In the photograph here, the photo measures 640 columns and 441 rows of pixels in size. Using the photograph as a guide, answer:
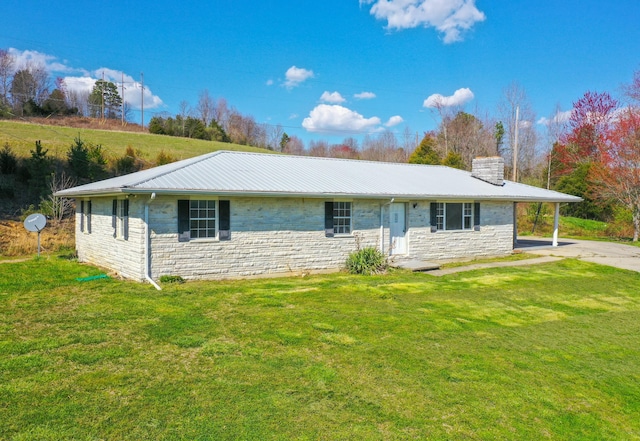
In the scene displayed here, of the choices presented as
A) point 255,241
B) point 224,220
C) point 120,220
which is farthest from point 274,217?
point 120,220

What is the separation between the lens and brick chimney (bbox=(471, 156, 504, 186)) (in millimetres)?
18719

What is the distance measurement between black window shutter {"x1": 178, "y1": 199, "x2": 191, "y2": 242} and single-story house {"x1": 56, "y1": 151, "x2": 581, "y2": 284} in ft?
0.09

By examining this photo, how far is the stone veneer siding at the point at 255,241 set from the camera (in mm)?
11133

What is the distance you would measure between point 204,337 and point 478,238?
12.8m

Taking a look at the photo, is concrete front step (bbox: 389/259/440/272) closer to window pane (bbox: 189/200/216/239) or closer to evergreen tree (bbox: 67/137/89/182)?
window pane (bbox: 189/200/216/239)

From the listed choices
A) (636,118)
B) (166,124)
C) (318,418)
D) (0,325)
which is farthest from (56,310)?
(166,124)

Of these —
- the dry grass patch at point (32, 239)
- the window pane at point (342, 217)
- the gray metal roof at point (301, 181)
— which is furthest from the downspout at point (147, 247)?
the dry grass patch at point (32, 239)

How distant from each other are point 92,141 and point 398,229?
31.5 meters

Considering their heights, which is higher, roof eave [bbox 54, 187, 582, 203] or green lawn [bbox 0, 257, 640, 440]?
roof eave [bbox 54, 187, 582, 203]

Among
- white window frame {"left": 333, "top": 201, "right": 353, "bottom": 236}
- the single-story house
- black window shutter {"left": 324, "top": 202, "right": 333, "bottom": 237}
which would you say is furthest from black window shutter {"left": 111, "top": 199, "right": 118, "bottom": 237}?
white window frame {"left": 333, "top": 201, "right": 353, "bottom": 236}

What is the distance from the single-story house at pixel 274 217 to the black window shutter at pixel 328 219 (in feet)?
0.11

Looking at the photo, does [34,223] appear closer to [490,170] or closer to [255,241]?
[255,241]

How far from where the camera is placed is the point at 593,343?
7.35 metres

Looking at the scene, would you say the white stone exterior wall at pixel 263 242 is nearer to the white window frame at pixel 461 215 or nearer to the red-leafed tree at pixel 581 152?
the white window frame at pixel 461 215
